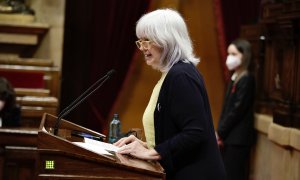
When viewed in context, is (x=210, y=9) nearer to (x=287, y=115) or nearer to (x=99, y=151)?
(x=287, y=115)

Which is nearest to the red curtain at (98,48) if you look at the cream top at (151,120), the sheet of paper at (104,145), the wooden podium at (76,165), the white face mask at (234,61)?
the white face mask at (234,61)

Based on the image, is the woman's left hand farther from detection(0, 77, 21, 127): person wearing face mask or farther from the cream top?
detection(0, 77, 21, 127): person wearing face mask

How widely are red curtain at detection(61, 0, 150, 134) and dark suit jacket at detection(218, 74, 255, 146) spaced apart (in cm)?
172

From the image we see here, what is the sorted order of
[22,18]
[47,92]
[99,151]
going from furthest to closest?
[22,18]
[47,92]
[99,151]

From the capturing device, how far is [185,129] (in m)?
2.42

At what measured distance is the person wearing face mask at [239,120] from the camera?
20.0ft

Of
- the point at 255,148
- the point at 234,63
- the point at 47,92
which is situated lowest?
the point at 255,148

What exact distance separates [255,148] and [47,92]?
7.62 feet

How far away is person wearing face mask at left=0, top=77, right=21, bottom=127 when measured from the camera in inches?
200

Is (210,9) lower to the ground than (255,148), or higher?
higher

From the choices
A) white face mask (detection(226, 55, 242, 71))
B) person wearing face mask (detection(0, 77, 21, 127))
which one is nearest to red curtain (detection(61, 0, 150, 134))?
white face mask (detection(226, 55, 242, 71))

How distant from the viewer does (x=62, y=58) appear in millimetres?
7492

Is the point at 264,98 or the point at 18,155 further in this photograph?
the point at 264,98

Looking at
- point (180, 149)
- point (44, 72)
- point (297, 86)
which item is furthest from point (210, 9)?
point (180, 149)
